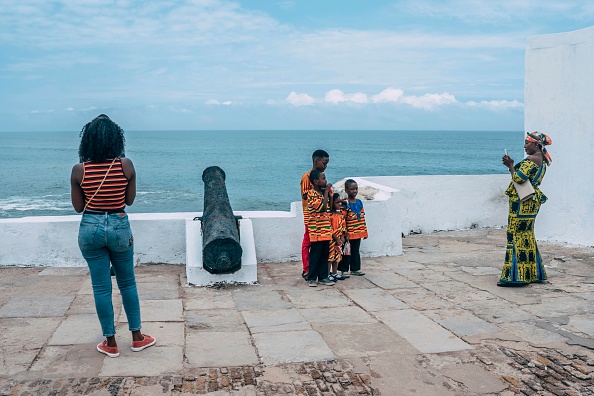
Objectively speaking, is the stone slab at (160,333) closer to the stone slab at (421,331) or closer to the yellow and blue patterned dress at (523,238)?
the stone slab at (421,331)

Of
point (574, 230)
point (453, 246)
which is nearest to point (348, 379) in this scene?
point (453, 246)

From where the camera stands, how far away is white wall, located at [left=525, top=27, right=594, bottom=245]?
9328 mm

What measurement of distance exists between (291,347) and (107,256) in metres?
1.54

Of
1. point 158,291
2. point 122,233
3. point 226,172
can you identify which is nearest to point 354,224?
point 158,291

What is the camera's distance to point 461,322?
18.5 feet

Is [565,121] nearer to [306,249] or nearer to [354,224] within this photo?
[354,224]

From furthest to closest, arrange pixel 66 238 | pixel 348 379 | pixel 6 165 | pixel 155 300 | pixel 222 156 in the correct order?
pixel 222 156, pixel 6 165, pixel 66 238, pixel 155 300, pixel 348 379

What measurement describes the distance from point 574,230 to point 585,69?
2.36m

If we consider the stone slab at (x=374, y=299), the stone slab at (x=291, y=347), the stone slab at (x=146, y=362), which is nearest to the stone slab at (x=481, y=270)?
the stone slab at (x=374, y=299)

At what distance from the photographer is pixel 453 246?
9.74m

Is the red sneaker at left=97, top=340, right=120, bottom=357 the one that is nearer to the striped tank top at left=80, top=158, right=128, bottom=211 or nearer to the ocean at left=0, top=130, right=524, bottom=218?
the striped tank top at left=80, top=158, right=128, bottom=211

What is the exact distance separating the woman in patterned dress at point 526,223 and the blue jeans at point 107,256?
4.12 meters

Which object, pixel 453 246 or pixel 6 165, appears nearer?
pixel 453 246

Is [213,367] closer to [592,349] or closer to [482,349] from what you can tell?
[482,349]
